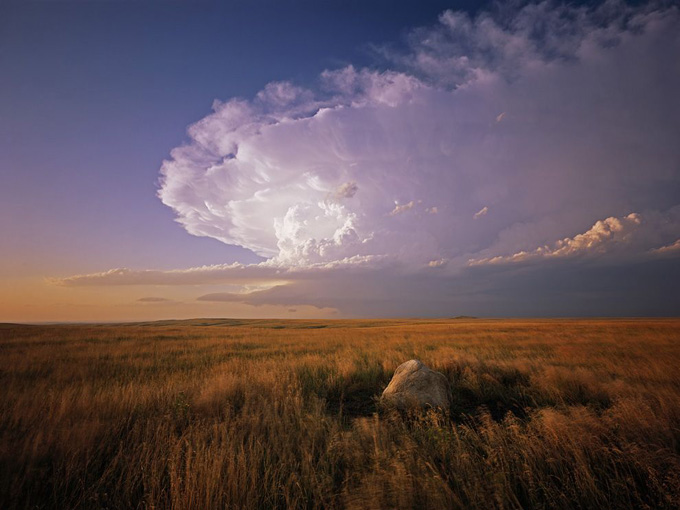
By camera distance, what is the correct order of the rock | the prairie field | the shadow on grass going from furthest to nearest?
the shadow on grass → the rock → the prairie field

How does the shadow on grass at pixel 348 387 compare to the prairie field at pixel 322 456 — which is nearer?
the prairie field at pixel 322 456

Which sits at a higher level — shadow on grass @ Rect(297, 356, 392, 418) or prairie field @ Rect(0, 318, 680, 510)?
prairie field @ Rect(0, 318, 680, 510)

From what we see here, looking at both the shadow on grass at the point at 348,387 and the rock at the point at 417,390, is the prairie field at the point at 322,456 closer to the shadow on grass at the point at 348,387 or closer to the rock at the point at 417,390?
the shadow on grass at the point at 348,387

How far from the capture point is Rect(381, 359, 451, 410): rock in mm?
6461

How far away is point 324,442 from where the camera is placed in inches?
183

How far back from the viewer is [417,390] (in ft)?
21.9

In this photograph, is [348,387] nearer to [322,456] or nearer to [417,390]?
[417,390]

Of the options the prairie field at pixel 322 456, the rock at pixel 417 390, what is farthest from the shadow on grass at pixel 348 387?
the rock at pixel 417 390

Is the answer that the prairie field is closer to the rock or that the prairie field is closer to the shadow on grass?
the shadow on grass

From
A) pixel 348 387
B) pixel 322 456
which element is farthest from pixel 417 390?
pixel 322 456

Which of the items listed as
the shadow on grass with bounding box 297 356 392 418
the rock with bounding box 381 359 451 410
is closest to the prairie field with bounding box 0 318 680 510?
the shadow on grass with bounding box 297 356 392 418

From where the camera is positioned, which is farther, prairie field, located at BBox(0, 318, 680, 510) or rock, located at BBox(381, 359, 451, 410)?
rock, located at BBox(381, 359, 451, 410)

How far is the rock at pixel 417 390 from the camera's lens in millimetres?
6461

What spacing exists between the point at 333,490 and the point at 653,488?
3.80 metres
